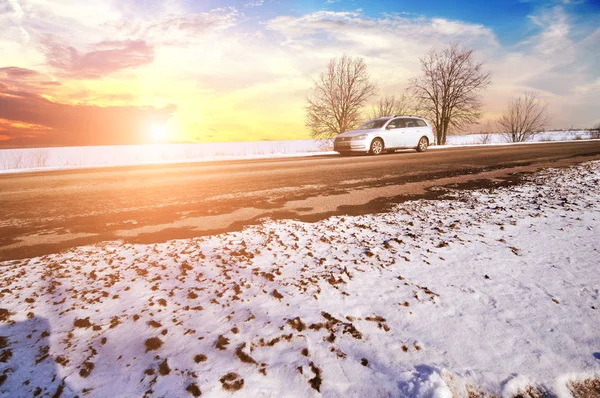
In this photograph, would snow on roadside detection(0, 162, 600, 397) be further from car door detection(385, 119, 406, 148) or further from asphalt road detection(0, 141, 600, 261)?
car door detection(385, 119, 406, 148)

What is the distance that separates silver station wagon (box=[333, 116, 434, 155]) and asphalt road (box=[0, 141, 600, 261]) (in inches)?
226

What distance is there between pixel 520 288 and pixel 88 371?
2.76 m

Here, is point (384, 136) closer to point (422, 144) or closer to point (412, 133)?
point (412, 133)

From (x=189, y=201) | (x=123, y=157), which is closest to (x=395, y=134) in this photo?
(x=189, y=201)

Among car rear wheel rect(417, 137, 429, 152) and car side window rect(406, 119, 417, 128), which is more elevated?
car side window rect(406, 119, 417, 128)

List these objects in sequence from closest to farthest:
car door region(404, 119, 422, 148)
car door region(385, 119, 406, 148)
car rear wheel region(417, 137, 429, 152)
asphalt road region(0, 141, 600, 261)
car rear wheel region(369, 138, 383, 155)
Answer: asphalt road region(0, 141, 600, 261)
car rear wheel region(369, 138, 383, 155)
car door region(385, 119, 406, 148)
car door region(404, 119, 422, 148)
car rear wheel region(417, 137, 429, 152)

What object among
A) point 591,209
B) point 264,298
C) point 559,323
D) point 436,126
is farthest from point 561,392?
point 436,126

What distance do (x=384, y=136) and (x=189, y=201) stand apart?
11344 millimetres

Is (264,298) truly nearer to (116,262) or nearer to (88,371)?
(88,371)

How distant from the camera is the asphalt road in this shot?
3633 millimetres

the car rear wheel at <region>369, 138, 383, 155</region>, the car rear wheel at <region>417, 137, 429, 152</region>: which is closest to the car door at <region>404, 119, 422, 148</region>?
the car rear wheel at <region>417, 137, 429, 152</region>

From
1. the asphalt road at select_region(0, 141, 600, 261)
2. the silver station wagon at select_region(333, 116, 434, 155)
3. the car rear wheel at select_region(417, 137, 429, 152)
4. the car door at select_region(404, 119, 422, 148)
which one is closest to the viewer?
the asphalt road at select_region(0, 141, 600, 261)

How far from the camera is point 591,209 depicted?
391 centimetres

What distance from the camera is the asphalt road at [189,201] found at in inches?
143
